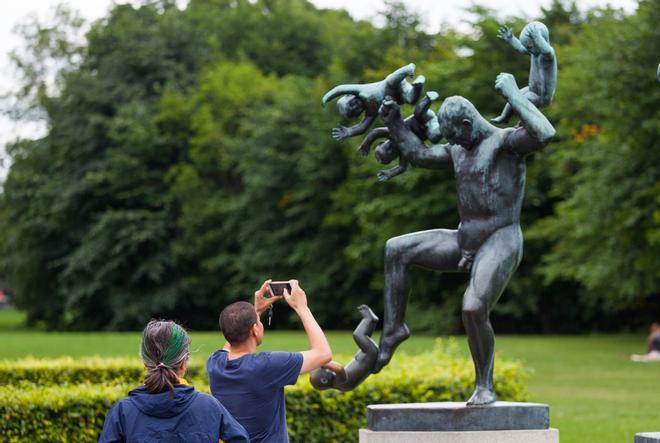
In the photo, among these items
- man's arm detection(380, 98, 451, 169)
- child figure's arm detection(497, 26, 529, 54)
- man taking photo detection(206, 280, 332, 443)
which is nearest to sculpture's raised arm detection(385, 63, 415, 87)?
man's arm detection(380, 98, 451, 169)

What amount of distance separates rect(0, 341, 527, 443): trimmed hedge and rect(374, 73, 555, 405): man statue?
12.1 feet

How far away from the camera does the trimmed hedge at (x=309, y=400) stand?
33.8 feet

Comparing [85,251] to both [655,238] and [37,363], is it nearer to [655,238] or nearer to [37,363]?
[655,238]

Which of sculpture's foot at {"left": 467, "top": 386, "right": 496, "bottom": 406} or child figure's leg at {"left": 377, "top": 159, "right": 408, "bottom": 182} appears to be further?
child figure's leg at {"left": 377, "top": 159, "right": 408, "bottom": 182}

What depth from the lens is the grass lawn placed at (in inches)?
545

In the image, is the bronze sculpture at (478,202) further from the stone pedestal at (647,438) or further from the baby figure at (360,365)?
the stone pedestal at (647,438)

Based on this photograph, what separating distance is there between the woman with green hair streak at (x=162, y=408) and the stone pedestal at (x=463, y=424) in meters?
2.88

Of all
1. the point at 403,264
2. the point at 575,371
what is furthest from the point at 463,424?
the point at 575,371

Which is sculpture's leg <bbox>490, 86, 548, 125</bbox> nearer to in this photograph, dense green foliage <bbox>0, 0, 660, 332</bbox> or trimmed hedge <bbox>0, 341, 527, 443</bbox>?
trimmed hedge <bbox>0, 341, 527, 443</bbox>

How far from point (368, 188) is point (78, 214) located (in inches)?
469

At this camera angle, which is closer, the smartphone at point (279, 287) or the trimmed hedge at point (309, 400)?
the smartphone at point (279, 287)

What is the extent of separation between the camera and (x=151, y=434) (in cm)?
445

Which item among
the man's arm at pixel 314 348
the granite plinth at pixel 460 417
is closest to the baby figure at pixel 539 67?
the granite plinth at pixel 460 417

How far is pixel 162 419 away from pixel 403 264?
3.23m
